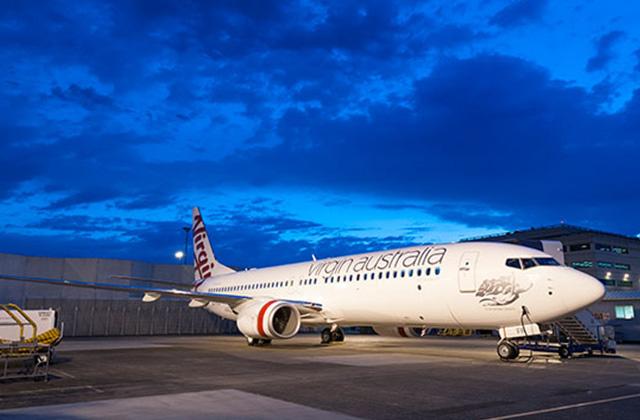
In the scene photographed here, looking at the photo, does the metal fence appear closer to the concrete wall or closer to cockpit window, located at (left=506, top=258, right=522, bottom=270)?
the concrete wall

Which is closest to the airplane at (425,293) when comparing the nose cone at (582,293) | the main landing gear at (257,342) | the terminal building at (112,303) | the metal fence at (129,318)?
the nose cone at (582,293)

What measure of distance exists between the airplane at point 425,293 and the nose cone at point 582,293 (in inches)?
0.9

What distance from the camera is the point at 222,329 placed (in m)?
37.3

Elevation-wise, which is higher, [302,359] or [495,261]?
[495,261]

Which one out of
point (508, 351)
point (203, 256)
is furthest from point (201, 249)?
point (508, 351)

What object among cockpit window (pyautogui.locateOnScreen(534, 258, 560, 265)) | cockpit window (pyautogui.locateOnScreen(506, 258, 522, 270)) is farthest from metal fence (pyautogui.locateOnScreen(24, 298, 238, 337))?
cockpit window (pyautogui.locateOnScreen(534, 258, 560, 265))

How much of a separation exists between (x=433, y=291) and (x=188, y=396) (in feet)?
28.5

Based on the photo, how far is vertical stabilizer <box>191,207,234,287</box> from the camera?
3138 centimetres

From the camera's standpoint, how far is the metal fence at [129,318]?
3091 centimetres

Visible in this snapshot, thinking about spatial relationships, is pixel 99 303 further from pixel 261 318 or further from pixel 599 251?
pixel 599 251

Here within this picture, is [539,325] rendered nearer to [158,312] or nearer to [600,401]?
[600,401]

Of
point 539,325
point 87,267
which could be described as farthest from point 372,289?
point 87,267

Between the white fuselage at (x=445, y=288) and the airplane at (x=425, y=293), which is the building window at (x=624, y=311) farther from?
the white fuselage at (x=445, y=288)

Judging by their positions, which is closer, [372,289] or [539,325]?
[539,325]
